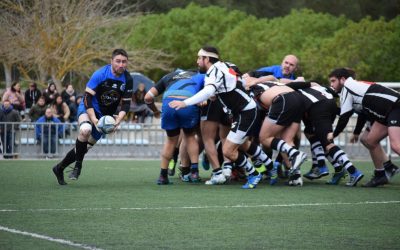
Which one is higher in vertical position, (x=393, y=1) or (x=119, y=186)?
(x=393, y=1)

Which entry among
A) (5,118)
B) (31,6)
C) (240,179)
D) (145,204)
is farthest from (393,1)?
(145,204)

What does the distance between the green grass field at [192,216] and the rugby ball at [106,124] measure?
2.75 feet

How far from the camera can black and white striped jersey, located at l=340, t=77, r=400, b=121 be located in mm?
13828

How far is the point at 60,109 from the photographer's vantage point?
85.6ft

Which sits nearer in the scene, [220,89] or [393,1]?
[220,89]

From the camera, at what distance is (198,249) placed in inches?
316

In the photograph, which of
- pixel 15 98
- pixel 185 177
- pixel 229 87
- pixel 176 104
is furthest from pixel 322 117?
pixel 15 98

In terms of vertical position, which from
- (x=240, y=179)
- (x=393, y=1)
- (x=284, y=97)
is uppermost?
(x=393, y=1)

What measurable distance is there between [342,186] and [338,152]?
518 millimetres

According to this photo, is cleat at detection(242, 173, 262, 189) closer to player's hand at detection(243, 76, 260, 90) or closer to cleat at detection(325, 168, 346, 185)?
player's hand at detection(243, 76, 260, 90)

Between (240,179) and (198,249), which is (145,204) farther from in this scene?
(240,179)

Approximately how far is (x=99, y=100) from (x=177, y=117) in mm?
1184

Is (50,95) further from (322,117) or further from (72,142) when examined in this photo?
(322,117)

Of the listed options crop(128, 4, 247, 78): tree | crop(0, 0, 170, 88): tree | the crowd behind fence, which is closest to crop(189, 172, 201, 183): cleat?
the crowd behind fence
